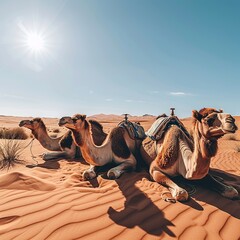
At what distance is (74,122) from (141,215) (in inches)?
79.7

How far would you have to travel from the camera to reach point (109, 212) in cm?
279

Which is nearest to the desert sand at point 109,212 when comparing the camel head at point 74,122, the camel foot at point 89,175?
the camel foot at point 89,175

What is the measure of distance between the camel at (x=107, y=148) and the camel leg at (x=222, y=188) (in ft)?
5.63

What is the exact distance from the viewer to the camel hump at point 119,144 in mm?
4988

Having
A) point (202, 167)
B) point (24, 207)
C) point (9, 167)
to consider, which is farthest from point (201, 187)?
point (9, 167)

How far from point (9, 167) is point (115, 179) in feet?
10.8

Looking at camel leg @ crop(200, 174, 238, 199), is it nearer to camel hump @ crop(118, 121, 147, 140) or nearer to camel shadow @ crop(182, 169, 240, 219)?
camel shadow @ crop(182, 169, 240, 219)

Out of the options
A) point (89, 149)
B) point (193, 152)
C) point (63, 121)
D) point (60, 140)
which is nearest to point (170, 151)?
point (193, 152)

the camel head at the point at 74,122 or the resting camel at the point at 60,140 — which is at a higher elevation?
the camel head at the point at 74,122

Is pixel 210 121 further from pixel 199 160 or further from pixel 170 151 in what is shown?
pixel 170 151

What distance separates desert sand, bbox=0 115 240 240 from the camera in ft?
7.68

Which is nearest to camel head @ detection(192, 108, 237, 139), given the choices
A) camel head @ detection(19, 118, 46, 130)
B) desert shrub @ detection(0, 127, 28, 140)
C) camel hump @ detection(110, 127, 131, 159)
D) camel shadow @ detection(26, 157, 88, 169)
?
camel hump @ detection(110, 127, 131, 159)

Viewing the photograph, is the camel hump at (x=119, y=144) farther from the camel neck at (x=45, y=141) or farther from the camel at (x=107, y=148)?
the camel neck at (x=45, y=141)

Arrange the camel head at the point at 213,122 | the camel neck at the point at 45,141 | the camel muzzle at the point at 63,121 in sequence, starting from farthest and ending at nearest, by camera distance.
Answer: the camel neck at the point at 45,141
the camel muzzle at the point at 63,121
the camel head at the point at 213,122
